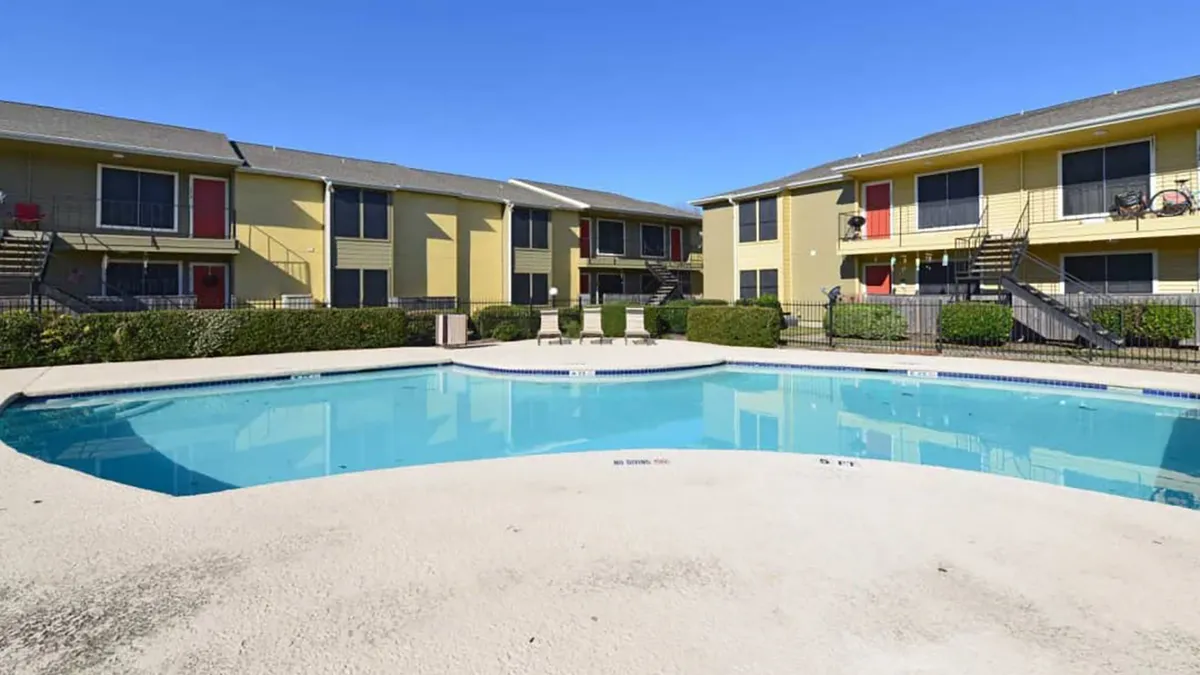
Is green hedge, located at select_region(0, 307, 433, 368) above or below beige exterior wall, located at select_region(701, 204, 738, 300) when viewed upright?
below

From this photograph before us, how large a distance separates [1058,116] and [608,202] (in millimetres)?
17955

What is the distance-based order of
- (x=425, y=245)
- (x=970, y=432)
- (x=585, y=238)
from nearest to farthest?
1. (x=970, y=432)
2. (x=425, y=245)
3. (x=585, y=238)

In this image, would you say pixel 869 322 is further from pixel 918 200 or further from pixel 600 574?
pixel 600 574

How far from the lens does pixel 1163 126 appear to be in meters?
15.9

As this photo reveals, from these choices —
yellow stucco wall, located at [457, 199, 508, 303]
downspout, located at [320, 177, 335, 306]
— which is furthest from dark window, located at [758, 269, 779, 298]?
downspout, located at [320, 177, 335, 306]

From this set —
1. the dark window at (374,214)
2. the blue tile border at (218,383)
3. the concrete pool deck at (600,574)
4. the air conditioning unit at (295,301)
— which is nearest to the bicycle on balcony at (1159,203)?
the concrete pool deck at (600,574)

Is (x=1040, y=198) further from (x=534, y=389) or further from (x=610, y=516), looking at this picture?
(x=610, y=516)

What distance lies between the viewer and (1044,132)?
16531 millimetres

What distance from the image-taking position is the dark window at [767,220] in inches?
976

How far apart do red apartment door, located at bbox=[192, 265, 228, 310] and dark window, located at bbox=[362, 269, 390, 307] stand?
4150mm

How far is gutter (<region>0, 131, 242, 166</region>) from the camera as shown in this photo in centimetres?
1597

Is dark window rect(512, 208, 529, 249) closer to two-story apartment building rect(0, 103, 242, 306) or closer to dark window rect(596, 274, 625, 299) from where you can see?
dark window rect(596, 274, 625, 299)

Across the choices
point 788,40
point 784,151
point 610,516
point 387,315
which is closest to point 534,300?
point 387,315

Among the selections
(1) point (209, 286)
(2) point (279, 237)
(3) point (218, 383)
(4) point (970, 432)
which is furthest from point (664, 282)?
(4) point (970, 432)
